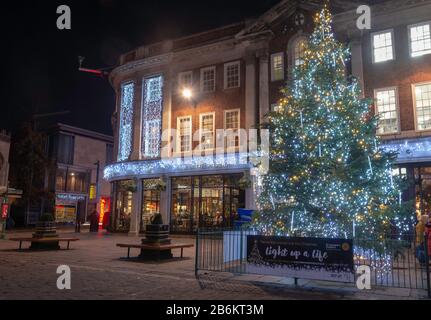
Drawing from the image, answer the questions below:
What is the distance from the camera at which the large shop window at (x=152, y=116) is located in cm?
2767

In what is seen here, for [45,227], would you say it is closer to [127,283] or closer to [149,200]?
[127,283]

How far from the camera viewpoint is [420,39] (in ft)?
68.0

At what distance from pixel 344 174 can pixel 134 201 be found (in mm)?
18983

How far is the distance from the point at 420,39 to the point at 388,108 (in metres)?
3.79

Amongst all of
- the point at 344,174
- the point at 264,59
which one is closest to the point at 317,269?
the point at 344,174

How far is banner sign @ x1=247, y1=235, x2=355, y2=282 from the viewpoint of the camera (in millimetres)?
8969

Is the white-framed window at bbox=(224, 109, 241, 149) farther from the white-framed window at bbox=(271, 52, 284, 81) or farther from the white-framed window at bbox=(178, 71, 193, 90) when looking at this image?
the white-framed window at bbox=(178, 71, 193, 90)

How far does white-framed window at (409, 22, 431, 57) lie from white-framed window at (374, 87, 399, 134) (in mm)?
2130

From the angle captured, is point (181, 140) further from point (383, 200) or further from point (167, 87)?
point (383, 200)

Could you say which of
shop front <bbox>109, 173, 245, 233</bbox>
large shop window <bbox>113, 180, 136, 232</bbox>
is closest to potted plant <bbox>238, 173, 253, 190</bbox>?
shop front <bbox>109, 173, 245, 233</bbox>

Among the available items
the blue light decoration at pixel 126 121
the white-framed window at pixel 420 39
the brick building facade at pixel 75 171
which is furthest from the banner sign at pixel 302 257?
the brick building facade at pixel 75 171

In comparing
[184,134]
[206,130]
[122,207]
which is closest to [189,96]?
[184,134]

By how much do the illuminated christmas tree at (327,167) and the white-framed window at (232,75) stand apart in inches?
499
